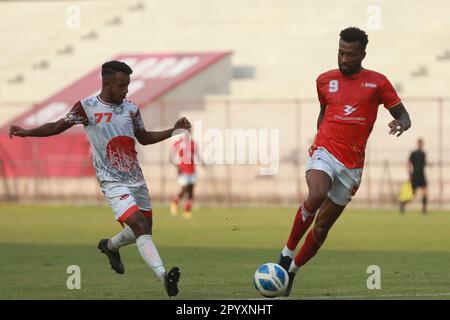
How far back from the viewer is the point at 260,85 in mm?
44500

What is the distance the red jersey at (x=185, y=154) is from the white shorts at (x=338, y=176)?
68.5 feet

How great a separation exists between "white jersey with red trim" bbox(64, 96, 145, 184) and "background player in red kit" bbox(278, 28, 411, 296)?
187 cm

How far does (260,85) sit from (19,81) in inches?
428

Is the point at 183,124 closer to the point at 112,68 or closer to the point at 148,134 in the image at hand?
the point at 148,134

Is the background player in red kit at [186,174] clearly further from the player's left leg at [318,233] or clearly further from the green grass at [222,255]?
the player's left leg at [318,233]

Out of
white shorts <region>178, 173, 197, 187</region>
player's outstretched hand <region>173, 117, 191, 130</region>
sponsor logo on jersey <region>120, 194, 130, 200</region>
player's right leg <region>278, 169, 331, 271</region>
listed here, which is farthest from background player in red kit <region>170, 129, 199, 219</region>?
player's outstretched hand <region>173, 117, 191, 130</region>

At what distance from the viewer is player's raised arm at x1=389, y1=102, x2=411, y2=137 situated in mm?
12461

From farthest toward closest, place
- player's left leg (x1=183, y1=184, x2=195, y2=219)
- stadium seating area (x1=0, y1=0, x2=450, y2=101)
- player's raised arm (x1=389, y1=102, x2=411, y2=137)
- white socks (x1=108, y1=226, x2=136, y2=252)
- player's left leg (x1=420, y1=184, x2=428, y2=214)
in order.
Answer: stadium seating area (x1=0, y1=0, x2=450, y2=101) < player's left leg (x1=420, y1=184, x2=428, y2=214) < player's left leg (x1=183, y1=184, x2=195, y2=219) < white socks (x1=108, y1=226, x2=136, y2=252) < player's raised arm (x1=389, y1=102, x2=411, y2=137)

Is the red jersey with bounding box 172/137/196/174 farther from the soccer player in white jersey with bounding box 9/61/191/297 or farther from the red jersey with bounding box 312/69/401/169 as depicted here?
the red jersey with bounding box 312/69/401/169

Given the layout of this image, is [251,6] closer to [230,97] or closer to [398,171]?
[230,97]

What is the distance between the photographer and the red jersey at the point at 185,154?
111 ft

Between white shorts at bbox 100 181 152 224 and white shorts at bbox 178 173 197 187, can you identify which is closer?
white shorts at bbox 100 181 152 224

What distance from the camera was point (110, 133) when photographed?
12.8 meters

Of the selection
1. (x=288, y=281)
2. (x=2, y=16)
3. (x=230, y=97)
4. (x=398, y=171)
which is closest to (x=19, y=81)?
(x=2, y=16)
